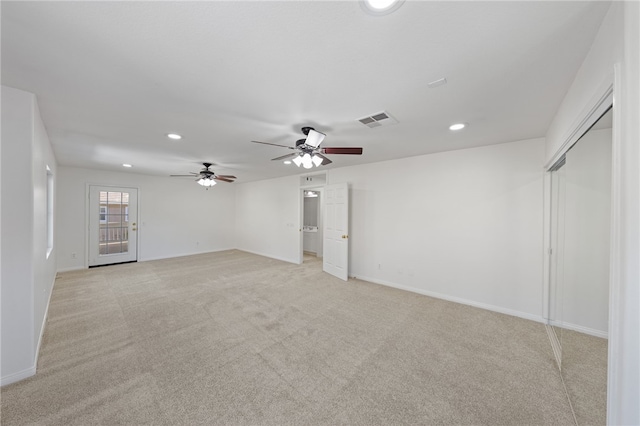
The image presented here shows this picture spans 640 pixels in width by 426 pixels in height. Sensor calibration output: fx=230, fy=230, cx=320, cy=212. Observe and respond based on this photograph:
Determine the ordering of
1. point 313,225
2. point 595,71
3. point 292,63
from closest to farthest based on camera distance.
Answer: point 595,71, point 292,63, point 313,225

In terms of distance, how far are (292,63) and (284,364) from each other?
2639 mm

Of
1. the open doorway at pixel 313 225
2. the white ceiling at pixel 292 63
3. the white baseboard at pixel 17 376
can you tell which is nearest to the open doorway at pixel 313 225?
the open doorway at pixel 313 225

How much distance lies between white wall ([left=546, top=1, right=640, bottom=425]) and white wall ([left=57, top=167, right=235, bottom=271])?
831cm

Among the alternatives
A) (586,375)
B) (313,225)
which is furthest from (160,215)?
(586,375)

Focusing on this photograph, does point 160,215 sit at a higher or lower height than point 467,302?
higher

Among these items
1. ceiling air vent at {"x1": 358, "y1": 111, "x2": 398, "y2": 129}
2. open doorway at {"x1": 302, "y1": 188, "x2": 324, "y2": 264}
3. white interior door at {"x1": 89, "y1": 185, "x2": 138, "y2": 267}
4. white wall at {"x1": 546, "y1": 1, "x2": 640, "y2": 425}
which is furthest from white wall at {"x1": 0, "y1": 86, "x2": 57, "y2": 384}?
open doorway at {"x1": 302, "y1": 188, "x2": 324, "y2": 264}

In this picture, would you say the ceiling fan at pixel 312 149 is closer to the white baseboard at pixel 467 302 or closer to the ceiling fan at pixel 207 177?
the ceiling fan at pixel 207 177

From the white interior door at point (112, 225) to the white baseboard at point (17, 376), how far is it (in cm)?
480

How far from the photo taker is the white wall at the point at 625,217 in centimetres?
95

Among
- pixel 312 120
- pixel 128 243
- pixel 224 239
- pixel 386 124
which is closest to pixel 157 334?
pixel 312 120

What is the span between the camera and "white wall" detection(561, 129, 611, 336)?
1604mm

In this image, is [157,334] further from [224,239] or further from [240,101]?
[224,239]

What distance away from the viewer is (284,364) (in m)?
2.27

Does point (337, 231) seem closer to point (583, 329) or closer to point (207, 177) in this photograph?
point (207, 177)
